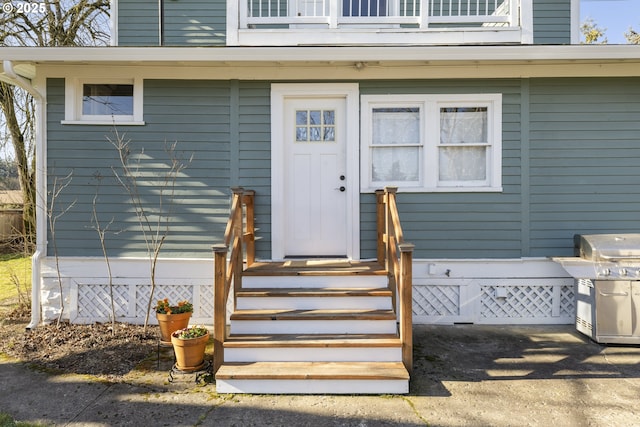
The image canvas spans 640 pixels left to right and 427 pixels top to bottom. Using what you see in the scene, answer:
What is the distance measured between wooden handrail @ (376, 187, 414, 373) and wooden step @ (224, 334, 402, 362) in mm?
113

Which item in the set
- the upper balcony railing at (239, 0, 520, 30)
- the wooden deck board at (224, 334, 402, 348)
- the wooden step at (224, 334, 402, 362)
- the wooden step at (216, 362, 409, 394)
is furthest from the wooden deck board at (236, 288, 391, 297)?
the upper balcony railing at (239, 0, 520, 30)

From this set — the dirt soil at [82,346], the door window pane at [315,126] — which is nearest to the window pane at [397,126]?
the door window pane at [315,126]

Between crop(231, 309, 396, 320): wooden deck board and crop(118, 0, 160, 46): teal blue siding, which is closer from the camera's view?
crop(231, 309, 396, 320): wooden deck board

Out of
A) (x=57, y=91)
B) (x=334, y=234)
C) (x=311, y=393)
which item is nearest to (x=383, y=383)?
(x=311, y=393)

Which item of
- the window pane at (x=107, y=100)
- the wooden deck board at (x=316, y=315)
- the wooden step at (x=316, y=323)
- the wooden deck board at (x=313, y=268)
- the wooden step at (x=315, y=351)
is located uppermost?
the window pane at (x=107, y=100)

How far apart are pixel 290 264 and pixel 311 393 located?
5.31 feet

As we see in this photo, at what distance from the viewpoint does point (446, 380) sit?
3498 millimetres

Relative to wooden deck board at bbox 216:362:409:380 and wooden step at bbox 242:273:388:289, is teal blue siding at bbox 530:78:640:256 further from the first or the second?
wooden deck board at bbox 216:362:409:380

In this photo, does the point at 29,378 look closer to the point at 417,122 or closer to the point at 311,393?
the point at 311,393

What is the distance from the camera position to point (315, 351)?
3510mm

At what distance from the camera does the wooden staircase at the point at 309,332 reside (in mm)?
3283

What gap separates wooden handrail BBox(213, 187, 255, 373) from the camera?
3.43 m

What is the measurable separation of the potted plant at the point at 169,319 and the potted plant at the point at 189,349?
0.42 m

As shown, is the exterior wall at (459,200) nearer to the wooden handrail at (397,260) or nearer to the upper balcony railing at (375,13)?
the wooden handrail at (397,260)
